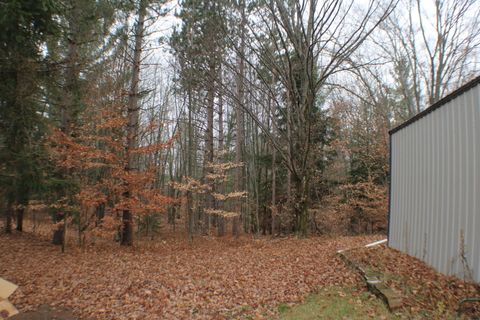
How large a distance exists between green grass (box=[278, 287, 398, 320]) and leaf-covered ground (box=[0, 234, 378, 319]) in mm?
286

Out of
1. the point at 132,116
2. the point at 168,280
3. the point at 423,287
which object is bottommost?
the point at 168,280

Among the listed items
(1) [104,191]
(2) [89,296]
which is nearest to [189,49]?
(1) [104,191]

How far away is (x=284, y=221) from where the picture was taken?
17812 mm

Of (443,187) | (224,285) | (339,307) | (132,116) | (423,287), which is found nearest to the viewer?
(339,307)

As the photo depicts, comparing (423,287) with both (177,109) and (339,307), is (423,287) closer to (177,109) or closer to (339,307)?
(339,307)

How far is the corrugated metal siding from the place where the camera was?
5.00 metres

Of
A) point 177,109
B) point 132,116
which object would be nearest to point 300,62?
point 132,116

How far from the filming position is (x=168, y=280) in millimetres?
7074

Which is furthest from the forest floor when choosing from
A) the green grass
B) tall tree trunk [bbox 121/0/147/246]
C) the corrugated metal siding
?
tall tree trunk [bbox 121/0/147/246]

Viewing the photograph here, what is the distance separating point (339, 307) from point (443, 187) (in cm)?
282

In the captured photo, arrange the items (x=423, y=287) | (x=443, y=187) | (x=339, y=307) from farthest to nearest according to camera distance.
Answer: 1. (x=443, y=187)
2. (x=423, y=287)
3. (x=339, y=307)

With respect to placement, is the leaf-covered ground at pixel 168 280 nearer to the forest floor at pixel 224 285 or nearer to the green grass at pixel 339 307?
the forest floor at pixel 224 285

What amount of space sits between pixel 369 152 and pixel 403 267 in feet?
41.1

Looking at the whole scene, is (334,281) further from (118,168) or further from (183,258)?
(118,168)
